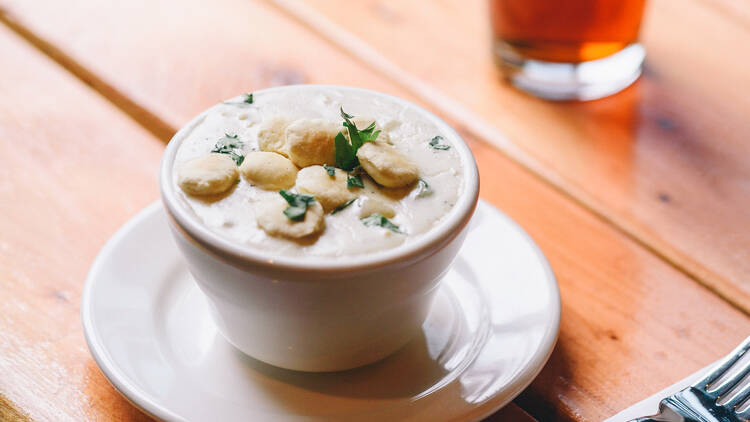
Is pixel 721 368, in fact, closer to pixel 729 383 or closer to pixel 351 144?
pixel 729 383

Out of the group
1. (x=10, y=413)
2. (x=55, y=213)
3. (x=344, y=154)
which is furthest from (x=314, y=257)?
(x=55, y=213)

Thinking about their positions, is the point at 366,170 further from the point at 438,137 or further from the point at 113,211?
the point at 113,211

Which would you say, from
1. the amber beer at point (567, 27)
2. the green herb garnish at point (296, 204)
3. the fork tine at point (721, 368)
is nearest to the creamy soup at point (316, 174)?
the green herb garnish at point (296, 204)

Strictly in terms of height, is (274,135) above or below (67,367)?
above

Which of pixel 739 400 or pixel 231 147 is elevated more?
pixel 231 147

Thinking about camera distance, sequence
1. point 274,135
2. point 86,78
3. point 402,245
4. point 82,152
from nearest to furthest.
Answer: point 402,245
point 274,135
point 82,152
point 86,78

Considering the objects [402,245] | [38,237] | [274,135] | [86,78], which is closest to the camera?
[402,245]

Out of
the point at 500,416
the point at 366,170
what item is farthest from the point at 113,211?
the point at 500,416
